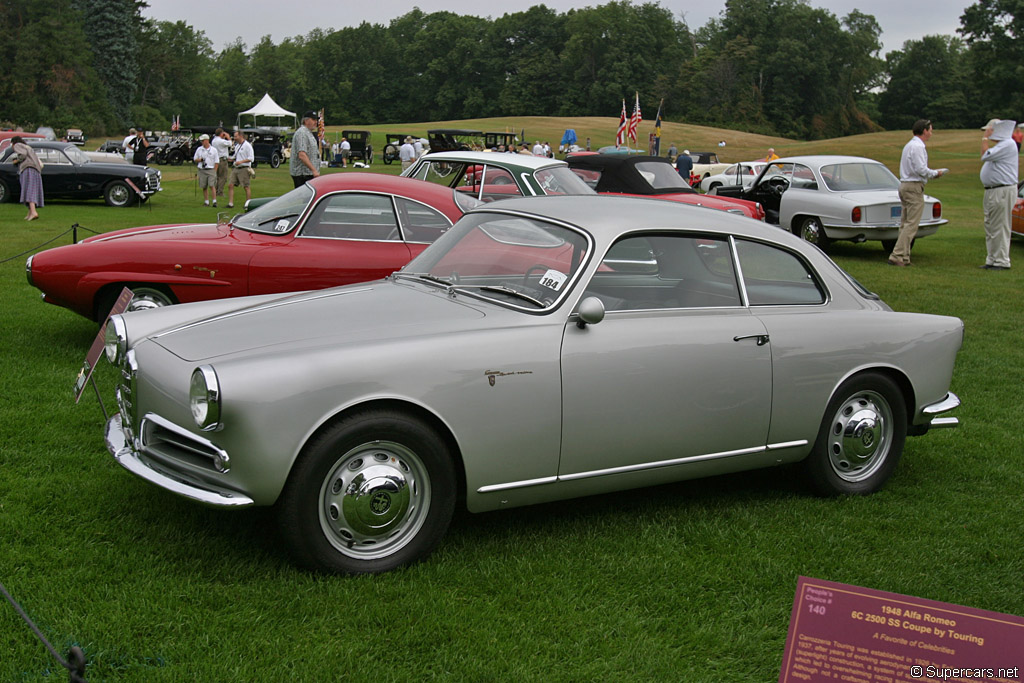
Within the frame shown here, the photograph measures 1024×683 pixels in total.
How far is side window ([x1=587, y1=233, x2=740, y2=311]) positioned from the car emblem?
52.9 inches

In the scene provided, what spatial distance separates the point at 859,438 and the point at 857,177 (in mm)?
11722

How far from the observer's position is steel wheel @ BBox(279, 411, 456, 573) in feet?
11.5

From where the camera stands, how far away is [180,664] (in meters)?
3.04

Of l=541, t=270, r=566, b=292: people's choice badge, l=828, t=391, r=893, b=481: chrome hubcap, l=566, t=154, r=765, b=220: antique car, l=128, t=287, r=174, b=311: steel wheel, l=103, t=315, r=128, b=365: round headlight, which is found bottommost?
l=828, t=391, r=893, b=481: chrome hubcap

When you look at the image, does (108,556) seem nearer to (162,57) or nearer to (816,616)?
(816,616)

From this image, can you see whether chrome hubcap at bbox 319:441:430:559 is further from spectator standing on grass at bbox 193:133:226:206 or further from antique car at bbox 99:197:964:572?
spectator standing on grass at bbox 193:133:226:206

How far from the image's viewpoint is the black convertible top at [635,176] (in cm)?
1356

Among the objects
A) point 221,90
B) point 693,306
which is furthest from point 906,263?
point 221,90

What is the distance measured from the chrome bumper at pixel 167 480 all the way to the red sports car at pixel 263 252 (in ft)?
10.5

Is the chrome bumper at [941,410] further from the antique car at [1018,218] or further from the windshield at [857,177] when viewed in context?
the antique car at [1018,218]

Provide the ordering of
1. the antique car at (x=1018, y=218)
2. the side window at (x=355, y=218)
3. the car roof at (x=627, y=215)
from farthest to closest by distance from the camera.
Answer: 1. the antique car at (x=1018, y=218)
2. the side window at (x=355, y=218)
3. the car roof at (x=627, y=215)

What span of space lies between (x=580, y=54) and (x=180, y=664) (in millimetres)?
123005

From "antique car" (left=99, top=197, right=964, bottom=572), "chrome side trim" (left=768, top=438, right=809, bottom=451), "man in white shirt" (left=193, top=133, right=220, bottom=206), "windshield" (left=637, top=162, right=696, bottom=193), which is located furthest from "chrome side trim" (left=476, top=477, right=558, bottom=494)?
"man in white shirt" (left=193, top=133, right=220, bottom=206)

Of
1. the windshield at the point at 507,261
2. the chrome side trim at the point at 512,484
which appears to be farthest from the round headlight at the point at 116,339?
the chrome side trim at the point at 512,484
